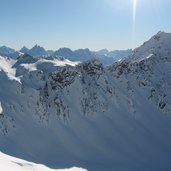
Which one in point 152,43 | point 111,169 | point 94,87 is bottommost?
point 111,169

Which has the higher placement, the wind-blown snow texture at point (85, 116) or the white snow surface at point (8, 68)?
the white snow surface at point (8, 68)

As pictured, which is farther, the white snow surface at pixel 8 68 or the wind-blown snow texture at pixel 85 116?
the white snow surface at pixel 8 68

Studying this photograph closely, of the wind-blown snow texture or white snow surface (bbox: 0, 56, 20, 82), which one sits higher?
white snow surface (bbox: 0, 56, 20, 82)

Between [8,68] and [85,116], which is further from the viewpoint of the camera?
[8,68]

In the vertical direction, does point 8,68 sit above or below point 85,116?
above

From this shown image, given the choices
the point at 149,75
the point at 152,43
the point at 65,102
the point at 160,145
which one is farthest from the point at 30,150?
the point at 152,43

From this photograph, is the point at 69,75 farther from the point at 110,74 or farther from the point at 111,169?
the point at 111,169

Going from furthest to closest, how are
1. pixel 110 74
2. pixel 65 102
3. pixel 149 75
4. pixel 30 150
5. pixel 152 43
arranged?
pixel 152 43, pixel 149 75, pixel 110 74, pixel 65 102, pixel 30 150

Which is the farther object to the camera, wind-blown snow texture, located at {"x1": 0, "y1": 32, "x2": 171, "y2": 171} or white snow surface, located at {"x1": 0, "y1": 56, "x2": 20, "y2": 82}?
white snow surface, located at {"x1": 0, "y1": 56, "x2": 20, "y2": 82}
